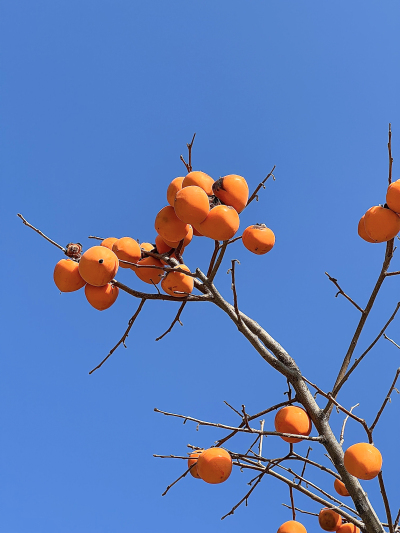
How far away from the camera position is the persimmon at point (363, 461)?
8.95 ft

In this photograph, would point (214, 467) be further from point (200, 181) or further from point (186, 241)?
point (200, 181)

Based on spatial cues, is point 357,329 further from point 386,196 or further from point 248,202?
point 248,202

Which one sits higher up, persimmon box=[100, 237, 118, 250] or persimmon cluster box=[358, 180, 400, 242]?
persimmon box=[100, 237, 118, 250]

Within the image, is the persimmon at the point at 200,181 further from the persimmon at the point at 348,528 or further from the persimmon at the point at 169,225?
the persimmon at the point at 348,528

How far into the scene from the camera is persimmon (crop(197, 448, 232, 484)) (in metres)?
3.07

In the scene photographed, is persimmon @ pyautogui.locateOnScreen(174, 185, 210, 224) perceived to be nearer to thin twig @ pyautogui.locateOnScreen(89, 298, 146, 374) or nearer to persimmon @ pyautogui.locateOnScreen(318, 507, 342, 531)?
thin twig @ pyautogui.locateOnScreen(89, 298, 146, 374)

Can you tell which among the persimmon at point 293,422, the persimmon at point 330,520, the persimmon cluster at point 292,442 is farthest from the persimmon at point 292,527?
the persimmon at point 293,422

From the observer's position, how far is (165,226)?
10.5 ft

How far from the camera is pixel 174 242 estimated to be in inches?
136

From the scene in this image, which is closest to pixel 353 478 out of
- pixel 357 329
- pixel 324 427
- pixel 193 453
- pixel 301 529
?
pixel 324 427

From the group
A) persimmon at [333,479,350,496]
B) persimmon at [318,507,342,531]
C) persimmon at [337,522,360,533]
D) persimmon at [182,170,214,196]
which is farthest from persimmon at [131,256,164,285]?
persimmon at [337,522,360,533]

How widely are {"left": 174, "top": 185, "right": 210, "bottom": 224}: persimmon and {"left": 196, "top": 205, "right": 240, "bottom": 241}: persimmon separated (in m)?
Result: 0.05

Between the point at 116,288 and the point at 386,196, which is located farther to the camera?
the point at 116,288

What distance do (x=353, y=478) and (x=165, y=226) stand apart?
2258 mm
